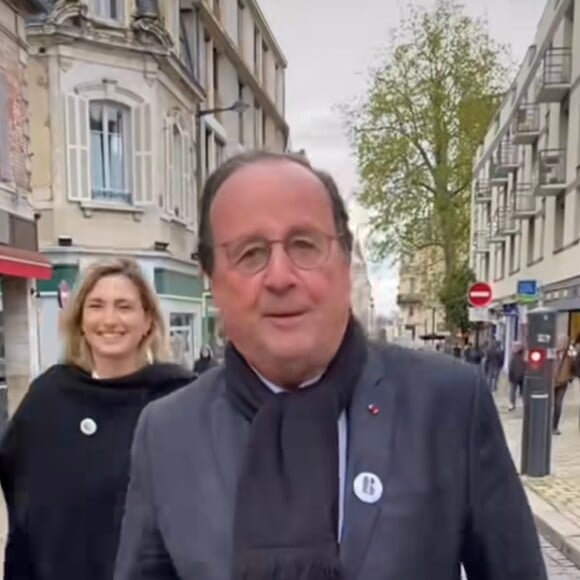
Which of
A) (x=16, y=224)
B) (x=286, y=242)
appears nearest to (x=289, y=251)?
(x=286, y=242)

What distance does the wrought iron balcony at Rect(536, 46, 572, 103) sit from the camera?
22.3m

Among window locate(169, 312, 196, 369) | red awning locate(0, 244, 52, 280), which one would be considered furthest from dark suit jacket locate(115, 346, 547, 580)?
window locate(169, 312, 196, 369)

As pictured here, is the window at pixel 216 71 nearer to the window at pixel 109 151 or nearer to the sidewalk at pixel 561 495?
the window at pixel 109 151

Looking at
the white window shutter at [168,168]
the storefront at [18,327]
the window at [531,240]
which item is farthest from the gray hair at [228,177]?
the window at [531,240]

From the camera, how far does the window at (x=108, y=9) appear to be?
635 inches

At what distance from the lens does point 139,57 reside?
653 inches

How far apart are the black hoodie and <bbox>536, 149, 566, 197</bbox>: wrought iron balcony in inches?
865

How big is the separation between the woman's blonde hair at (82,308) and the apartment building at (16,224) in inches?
326

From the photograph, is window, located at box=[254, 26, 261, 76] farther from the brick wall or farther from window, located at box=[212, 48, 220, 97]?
the brick wall

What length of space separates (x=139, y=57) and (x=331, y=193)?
16.5m

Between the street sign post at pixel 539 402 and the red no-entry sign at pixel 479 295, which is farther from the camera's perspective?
the red no-entry sign at pixel 479 295

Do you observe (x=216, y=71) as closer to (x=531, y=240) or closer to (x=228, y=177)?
(x=531, y=240)

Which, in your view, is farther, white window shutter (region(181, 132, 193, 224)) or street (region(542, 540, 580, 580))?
white window shutter (region(181, 132, 193, 224))

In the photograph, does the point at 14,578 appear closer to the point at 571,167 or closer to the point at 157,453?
the point at 157,453
